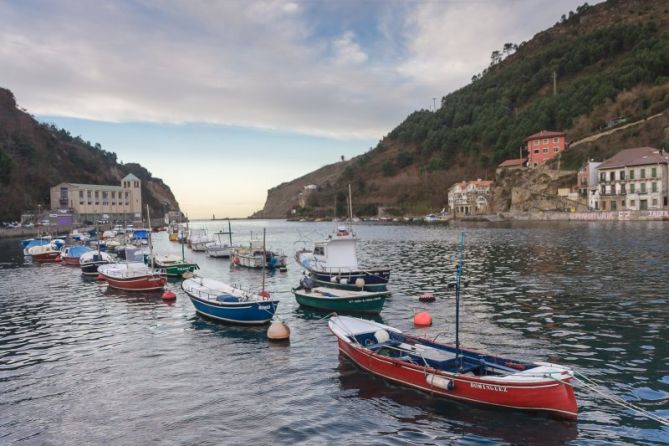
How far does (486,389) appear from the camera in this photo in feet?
52.6

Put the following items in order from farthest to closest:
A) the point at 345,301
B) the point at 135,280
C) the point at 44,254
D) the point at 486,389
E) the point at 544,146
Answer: the point at 544,146 → the point at 44,254 → the point at 135,280 → the point at 345,301 → the point at 486,389

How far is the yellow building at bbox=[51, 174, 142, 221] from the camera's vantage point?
166375 millimetres

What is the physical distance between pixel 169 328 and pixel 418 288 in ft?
67.7

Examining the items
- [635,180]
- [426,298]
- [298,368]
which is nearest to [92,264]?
[426,298]

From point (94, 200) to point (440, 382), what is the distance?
19003 cm

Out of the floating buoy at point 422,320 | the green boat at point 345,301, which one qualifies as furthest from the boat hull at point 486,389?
the green boat at point 345,301

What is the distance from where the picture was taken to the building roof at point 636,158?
109231 mm

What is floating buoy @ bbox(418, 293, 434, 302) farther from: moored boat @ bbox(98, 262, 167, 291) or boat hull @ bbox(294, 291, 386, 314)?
moored boat @ bbox(98, 262, 167, 291)

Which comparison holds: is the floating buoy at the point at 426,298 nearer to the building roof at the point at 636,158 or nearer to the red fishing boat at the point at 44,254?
the red fishing boat at the point at 44,254

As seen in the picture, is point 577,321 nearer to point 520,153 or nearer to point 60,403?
point 60,403

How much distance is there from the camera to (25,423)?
55.1ft

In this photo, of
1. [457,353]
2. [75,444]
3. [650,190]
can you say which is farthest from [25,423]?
[650,190]

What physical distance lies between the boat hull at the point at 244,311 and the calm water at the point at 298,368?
1095 millimetres

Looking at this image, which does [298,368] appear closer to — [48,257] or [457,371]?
[457,371]
